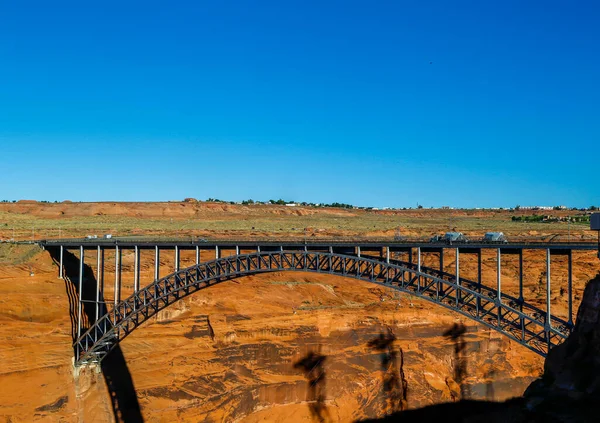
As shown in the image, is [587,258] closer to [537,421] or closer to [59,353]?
[537,421]

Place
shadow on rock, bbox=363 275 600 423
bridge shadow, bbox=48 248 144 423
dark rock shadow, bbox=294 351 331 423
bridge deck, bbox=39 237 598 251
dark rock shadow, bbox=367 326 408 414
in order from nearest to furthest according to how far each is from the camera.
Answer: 1. shadow on rock, bbox=363 275 600 423
2. bridge deck, bbox=39 237 598 251
3. bridge shadow, bbox=48 248 144 423
4. dark rock shadow, bbox=294 351 331 423
5. dark rock shadow, bbox=367 326 408 414

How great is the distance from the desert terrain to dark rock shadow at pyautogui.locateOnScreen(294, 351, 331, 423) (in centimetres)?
16

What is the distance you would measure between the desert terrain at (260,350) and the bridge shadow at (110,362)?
1.19 feet

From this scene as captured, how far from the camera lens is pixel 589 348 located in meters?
19.2

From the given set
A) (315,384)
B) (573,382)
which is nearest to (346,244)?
(573,382)

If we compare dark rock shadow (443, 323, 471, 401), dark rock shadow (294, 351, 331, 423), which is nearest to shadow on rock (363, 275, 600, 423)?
dark rock shadow (294, 351, 331, 423)

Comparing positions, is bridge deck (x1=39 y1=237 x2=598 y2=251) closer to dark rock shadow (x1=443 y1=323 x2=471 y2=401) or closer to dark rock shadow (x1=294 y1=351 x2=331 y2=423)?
dark rock shadow (x1=294 y1=351 x2=331 y2=423)

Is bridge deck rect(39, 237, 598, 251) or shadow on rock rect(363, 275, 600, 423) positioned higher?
bridge deck rect(39, 237, 598, 251)

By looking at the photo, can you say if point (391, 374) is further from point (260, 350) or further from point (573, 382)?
point (573, 382)

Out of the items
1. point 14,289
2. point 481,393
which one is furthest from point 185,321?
point 481,393

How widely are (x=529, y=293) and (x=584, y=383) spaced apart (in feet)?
97.2

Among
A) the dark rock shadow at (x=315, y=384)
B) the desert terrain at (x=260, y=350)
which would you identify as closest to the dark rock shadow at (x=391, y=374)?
the desert terrain at (x=260, y=350)

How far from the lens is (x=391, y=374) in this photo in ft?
148

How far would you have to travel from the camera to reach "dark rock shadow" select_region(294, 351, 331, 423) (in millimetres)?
42406
